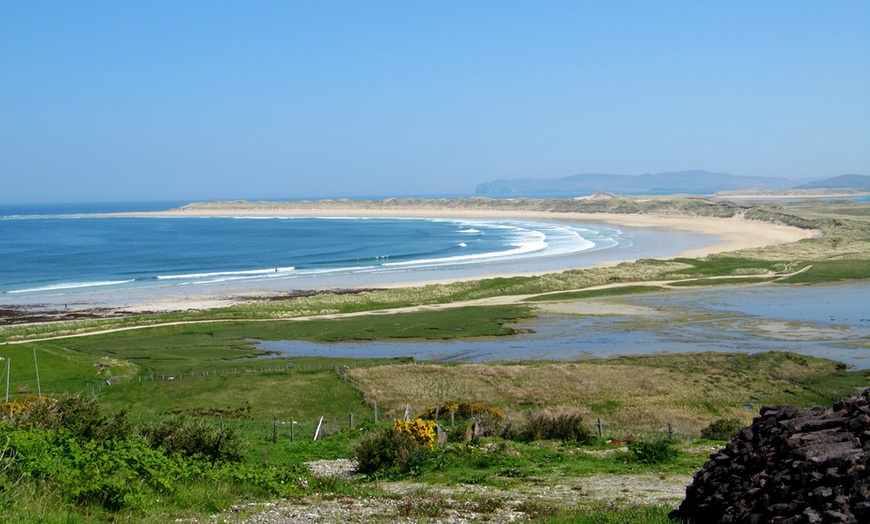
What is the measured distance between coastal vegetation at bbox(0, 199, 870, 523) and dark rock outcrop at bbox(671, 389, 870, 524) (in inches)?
45.4

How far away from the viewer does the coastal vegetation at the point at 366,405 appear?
1098 centimetres

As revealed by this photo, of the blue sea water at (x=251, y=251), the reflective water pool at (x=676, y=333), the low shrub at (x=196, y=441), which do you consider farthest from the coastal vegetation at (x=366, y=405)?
the blue sea water at (x=251, y=251)

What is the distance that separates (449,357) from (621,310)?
18245 millimetres

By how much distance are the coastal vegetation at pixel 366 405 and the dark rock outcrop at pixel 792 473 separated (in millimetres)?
1153

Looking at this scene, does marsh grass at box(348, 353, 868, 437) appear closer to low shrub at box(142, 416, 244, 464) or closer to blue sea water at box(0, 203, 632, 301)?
low shrub at box(142, 416, 244, 464)

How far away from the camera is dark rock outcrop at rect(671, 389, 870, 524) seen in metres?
7.92

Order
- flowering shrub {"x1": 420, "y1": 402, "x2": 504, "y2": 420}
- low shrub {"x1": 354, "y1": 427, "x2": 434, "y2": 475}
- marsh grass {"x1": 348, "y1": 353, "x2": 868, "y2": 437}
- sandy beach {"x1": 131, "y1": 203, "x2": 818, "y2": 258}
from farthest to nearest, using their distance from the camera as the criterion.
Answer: sandy beach {"x1": 131, "y1": 203, "x2": 818, "y2": 258}
marsh grass {"x1": 348, "y1": 353, "x2": 868, "y2": 437}
flowering shrub {"x1": 420, "y1": 402, "x2": 504, "y2": 420}
low shrub {"x1": 354, "y1": 427, "x2": 434, "y2": 475}

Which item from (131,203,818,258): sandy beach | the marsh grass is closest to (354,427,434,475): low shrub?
the marsh grass

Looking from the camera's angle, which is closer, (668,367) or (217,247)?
(668,367)

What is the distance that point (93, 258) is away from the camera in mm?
91938

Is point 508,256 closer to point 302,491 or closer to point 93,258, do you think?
point 93,258

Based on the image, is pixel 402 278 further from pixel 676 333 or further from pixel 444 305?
pixel 676 333

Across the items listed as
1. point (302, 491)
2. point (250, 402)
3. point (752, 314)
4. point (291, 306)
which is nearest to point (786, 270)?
point (752, 314)

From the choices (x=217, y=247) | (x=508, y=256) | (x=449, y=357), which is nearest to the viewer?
(x=449, y=357)
